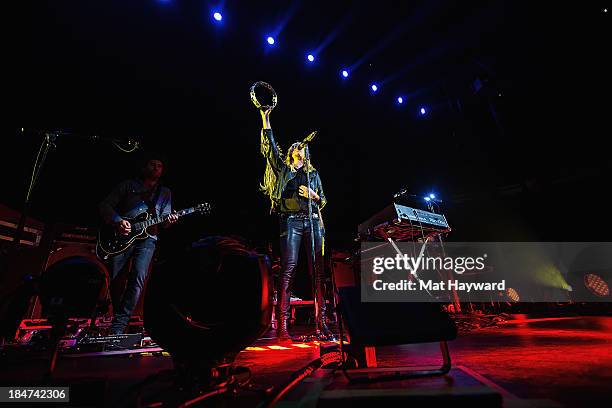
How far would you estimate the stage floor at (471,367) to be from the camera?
4.20 feet

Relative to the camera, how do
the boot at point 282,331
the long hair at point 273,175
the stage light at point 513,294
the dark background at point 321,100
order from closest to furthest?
the boot at point 282,331 → the long hair at point 273,175 → the dark background at point 321,100 → the stage light at point 513,294

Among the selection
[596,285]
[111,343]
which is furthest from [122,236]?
[596,285]

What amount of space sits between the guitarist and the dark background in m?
2.00

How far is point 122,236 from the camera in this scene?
347 cm

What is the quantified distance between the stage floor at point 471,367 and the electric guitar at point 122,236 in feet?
4.23

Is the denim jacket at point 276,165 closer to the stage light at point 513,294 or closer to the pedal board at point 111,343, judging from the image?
the pedal board at point 111,343

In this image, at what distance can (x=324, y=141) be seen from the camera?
259 inches

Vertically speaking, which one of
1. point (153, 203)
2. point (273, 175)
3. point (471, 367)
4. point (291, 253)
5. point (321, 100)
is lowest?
point (471, 367)

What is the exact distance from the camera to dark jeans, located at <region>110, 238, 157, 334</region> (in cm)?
320

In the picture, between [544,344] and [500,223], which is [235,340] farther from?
[500,223]

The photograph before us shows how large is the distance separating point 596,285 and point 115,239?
32.8 ft

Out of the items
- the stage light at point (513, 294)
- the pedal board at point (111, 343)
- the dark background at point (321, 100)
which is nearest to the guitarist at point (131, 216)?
the pedal board at point (111, 343)

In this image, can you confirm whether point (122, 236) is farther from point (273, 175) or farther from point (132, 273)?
point (273, 175)

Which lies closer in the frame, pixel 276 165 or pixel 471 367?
pixel 471 367
